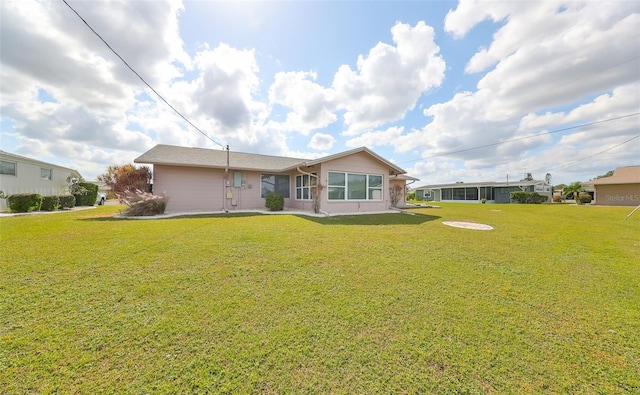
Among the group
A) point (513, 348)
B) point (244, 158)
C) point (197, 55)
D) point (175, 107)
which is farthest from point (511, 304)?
point (244, 158)

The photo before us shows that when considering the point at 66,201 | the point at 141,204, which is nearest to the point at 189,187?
the point at 141,204

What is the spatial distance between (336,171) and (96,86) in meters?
10.4

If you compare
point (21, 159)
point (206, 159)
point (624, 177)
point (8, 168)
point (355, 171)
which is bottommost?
point (355, 171)

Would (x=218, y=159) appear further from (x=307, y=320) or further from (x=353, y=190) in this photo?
(x=307, y=320)

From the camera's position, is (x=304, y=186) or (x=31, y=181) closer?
(x=304, y=186)

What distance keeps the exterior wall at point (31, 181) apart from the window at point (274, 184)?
13288 mm

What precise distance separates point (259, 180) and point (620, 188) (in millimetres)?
33473

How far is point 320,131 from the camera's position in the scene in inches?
725

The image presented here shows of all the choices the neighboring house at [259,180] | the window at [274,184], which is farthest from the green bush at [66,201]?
the window at [274,184]

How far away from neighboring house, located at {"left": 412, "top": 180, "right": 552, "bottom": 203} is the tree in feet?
124

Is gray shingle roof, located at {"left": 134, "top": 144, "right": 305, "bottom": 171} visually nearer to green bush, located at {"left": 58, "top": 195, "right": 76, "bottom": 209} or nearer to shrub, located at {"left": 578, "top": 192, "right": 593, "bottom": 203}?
green bush, located at {"left": 58, "top": 195, "right": 76, "bottom": 209}

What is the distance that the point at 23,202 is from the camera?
10.6 meters

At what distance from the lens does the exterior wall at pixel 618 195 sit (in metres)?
20.6

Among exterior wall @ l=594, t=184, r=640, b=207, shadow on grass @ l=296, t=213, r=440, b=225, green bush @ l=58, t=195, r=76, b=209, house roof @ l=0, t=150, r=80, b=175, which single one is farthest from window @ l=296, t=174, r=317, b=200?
exterior wall @ l=594, t=184, r=640, b=207
